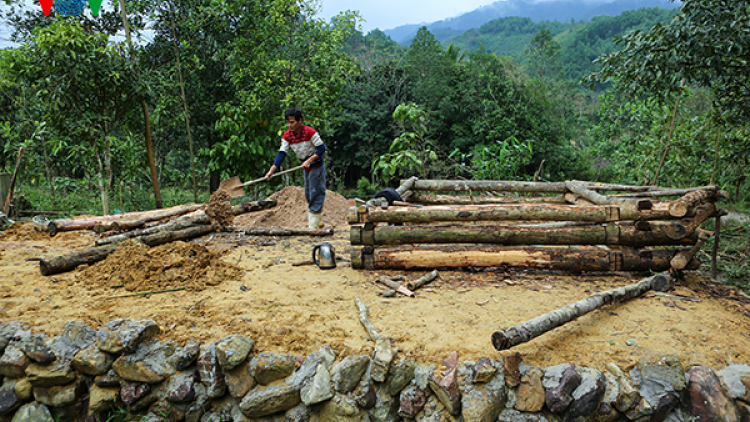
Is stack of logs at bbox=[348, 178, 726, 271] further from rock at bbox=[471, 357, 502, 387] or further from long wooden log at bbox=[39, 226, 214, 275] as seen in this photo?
long wooden log at bbox=[39, 226, 214, 275]

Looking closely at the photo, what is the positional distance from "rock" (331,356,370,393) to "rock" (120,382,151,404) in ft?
4.45

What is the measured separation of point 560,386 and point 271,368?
1838 millimetres

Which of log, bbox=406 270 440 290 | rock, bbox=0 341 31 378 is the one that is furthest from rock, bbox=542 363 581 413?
rock, bbox=0 341 31 378

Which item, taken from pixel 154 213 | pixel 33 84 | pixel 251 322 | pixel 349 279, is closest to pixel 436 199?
pixel 349 279

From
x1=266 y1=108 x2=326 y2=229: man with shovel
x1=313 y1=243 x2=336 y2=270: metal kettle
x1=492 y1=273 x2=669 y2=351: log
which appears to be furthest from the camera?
x1=266 y1=108 x2=326 y2=229: man with shovel

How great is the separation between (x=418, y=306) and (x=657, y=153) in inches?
352

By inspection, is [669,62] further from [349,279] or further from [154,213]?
[154,213]

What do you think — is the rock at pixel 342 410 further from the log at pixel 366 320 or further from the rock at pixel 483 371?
the rock at pixel 483 371

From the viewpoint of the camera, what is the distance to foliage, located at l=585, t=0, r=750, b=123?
4047 millimetres

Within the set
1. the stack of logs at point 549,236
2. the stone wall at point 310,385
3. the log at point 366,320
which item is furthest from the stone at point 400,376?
the stack of logs at point 549,236

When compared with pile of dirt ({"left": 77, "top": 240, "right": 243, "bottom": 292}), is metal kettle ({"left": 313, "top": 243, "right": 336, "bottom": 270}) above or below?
below

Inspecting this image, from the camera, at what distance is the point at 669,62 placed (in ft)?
14.3

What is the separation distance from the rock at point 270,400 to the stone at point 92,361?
105cm

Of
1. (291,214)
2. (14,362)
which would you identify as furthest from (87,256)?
(291,214)
